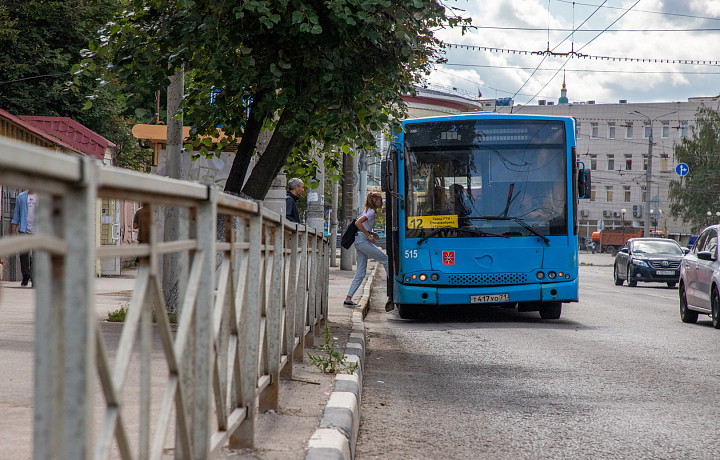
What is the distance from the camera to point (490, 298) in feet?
42.1

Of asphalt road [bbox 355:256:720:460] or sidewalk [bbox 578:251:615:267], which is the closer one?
asphalt road [bbox 355:256:720:460]

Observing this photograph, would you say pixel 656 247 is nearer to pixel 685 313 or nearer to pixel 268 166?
pixel 685 313

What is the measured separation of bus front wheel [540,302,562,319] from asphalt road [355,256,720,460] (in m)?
0.82

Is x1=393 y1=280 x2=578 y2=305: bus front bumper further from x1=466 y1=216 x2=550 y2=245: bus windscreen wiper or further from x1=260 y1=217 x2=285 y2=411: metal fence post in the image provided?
x1=260 y1=217 x2=285 y2=411: metal fence post

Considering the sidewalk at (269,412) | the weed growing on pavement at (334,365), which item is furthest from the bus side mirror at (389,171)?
the weed growing on pavement at (334,365)

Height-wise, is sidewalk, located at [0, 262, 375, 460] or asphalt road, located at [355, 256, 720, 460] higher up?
sidewalk, located at [0, 262, 375, 460]

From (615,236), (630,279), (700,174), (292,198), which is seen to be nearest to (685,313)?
(292,198)

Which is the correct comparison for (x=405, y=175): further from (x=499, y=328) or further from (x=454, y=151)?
(x=499, y=328)

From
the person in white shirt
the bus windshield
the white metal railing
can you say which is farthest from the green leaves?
the white metal railing

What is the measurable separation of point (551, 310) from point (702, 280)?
2244mm

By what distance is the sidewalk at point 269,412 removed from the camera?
3.23m

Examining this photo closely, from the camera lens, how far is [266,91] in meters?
8.78

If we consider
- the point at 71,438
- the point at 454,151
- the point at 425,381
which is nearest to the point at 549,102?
the point at 454,151

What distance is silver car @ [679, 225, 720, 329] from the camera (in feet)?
41.8
